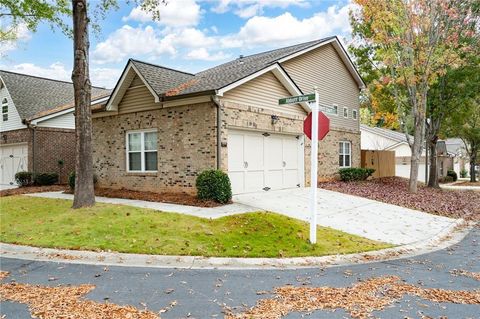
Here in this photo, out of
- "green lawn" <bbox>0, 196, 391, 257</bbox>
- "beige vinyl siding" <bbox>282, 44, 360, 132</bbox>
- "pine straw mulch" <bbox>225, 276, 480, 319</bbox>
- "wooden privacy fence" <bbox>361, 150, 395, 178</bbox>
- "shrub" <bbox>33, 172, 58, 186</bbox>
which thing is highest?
"beige vinyl siding" <bbox>282, 44, 360, 132</bbox>

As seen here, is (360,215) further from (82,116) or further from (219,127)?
(82,116)

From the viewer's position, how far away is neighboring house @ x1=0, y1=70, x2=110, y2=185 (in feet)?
71.1

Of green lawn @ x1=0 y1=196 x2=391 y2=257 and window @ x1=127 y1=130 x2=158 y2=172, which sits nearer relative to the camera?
green lawn @ x1=0 y1=196 x2=391 y2=257

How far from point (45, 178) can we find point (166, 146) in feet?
36.0

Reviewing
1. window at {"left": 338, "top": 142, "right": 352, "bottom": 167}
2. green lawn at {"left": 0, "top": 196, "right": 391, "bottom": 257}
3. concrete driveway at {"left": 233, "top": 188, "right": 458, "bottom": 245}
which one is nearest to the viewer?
green lawn at {"left": 0, "top": 196, "right": 391, "bottom": 257}

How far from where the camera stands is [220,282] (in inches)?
224

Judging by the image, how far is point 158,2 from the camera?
43.3 feet

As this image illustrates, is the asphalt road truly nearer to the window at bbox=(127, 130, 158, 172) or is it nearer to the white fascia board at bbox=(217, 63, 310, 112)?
the white fascia board at bbox=(217, 63, 310, 112)

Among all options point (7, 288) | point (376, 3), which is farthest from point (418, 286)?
point (376, 3)

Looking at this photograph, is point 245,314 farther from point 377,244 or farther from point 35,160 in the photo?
point 35,160

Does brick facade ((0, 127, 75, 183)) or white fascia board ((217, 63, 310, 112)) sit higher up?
white fascia board ((217, 63, 310, 112))

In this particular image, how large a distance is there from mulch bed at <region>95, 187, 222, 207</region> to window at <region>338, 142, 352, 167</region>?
39.4 ft

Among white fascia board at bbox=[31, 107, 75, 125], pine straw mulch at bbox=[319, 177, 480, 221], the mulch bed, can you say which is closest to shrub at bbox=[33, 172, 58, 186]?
white fascia board at bbox=[31, 107, 75, 125]

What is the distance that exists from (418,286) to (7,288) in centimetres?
623
